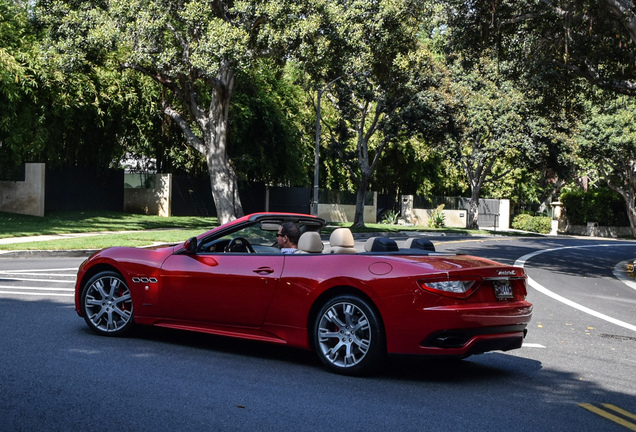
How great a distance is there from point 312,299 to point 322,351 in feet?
1.53

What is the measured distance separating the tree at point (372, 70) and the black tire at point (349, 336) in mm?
20588

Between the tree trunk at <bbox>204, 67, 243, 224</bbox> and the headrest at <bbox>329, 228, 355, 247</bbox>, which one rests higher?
the tree trunk at <bbox>204, 67, 243, 224</bbox>

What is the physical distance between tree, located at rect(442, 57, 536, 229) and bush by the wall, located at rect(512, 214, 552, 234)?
13406mm

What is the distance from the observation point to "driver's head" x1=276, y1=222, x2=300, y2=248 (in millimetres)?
7367

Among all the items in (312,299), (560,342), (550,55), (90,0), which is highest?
(90,0)

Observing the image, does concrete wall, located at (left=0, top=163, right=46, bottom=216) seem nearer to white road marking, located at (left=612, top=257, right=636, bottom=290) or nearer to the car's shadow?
A: white road marking, located at (left=612, top=257, right=636, bottom=290)

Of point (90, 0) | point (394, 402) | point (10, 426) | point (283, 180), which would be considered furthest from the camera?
point (283, 180)

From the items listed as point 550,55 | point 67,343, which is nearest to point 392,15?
point 550,55

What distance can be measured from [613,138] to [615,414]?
151 feet

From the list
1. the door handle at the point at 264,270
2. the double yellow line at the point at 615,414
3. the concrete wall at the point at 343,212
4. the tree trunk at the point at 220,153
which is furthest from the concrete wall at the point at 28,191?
the double yellow line at the point at 615,414

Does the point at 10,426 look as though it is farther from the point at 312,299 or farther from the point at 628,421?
the point at 628,421

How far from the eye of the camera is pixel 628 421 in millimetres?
5258

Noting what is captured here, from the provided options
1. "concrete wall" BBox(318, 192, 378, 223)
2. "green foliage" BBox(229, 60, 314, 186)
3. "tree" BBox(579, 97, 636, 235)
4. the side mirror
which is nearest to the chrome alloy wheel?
the side mirror

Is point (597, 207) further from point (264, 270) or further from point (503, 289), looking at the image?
point (264, 270)
